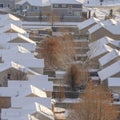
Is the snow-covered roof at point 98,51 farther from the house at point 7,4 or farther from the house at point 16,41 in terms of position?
the house at point 7,4

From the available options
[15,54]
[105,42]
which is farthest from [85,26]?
[15,54]

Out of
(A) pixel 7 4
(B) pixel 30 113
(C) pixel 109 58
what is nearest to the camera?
(B) pixel 30 113

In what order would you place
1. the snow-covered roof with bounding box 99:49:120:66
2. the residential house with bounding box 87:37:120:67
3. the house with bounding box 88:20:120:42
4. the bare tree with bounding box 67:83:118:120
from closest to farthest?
the bare tree with bounding box 67:83:118:120 < the snow-covered roof with bounding box 99:49:120:66 < the residential house with bounding box 87:37:120:67 < the house with bounding box 88:20:120:42

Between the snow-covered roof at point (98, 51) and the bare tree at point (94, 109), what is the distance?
11.4ft

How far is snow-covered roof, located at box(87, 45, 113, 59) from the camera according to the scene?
44.6ft

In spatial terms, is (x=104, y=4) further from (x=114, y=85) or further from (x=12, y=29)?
(x=114, y=85)

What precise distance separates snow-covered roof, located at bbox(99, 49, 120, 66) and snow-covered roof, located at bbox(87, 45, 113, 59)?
36cm

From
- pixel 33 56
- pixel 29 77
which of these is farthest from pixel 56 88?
pixel 33 56

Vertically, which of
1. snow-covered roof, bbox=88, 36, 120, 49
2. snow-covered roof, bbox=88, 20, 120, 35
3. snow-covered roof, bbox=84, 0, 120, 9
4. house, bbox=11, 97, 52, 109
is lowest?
snow-covered roof, bbox=84, 0, 120, 9

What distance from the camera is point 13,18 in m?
17.5

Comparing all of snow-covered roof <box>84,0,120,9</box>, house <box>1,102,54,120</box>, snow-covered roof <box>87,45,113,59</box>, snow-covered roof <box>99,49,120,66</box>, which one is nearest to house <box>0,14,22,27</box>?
snow-covered roof <box>87,45,113,59</box>

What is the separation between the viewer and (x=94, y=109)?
31.6 feet

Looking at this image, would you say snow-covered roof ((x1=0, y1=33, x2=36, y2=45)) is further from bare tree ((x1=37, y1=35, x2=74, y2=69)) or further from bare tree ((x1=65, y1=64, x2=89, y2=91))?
bare tree ((x1=65, y1=64, x2=89, y2=91))

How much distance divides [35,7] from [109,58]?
6.54 m
